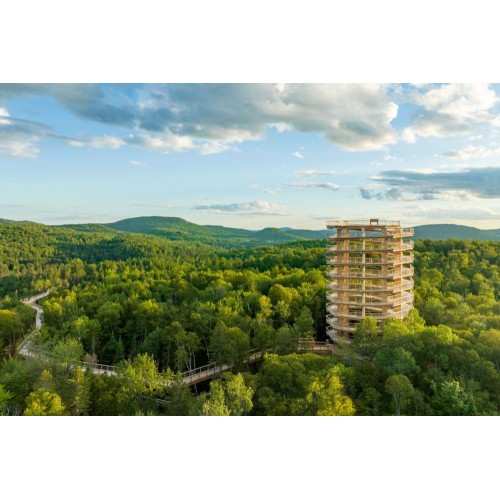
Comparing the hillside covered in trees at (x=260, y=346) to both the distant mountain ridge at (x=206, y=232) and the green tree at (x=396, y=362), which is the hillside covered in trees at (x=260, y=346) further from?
the distant mountain ridge at (x=206, y=232)

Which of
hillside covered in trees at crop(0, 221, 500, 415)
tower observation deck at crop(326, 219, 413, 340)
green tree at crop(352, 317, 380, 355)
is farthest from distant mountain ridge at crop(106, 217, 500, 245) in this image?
green tree at crop(352, 317, 380, 355)

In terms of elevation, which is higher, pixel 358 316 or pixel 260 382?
pixel 358 316

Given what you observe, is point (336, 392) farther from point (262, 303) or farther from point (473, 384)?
point (262, 303)

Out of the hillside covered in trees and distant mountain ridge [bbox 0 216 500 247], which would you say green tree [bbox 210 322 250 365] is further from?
distant mountain ridge [bbox 0 216 500 247]

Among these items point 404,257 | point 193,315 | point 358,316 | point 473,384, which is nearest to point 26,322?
point 193,315

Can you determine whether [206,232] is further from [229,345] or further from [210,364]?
[229,345]
